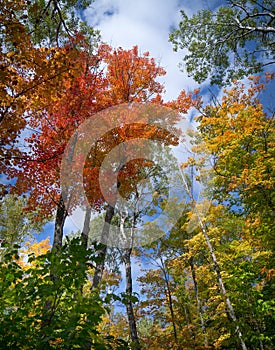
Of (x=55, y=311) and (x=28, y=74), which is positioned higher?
(x=28, y=74)

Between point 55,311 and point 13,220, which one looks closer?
point 55,311

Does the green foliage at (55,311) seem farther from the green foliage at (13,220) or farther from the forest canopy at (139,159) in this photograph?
the green foliage at (13,220)

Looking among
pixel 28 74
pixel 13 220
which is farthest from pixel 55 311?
pixel 13 220

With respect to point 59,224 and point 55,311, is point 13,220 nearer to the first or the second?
point 59,224

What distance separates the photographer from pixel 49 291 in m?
2.93

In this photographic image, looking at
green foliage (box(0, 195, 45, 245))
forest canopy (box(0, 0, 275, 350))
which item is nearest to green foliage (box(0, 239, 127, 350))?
forest canopy (box(0, 0, 275, 350))

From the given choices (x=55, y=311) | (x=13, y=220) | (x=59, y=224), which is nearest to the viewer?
(x=55, y=311)

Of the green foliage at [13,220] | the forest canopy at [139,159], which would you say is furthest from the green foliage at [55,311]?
the green foliage at [13,220]

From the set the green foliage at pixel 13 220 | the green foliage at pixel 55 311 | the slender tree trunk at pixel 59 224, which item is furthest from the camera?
the green foliage at pixel 13 220

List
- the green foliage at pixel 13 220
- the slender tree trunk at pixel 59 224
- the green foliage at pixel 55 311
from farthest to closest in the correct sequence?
the green foliage at pixel 13 220 < the slender tree trunk at pixel 59 224 < the green foliage at pixel 55 311

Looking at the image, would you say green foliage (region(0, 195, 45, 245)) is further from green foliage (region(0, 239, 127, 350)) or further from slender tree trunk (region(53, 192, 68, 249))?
green foliage (region(0, 239, 127, 350))

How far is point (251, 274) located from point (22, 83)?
957 cm

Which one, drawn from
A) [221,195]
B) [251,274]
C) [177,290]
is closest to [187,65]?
[221,195]

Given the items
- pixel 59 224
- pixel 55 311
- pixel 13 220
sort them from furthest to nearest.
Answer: pixel 13 220
pixel 59 224
pixel 55 311
